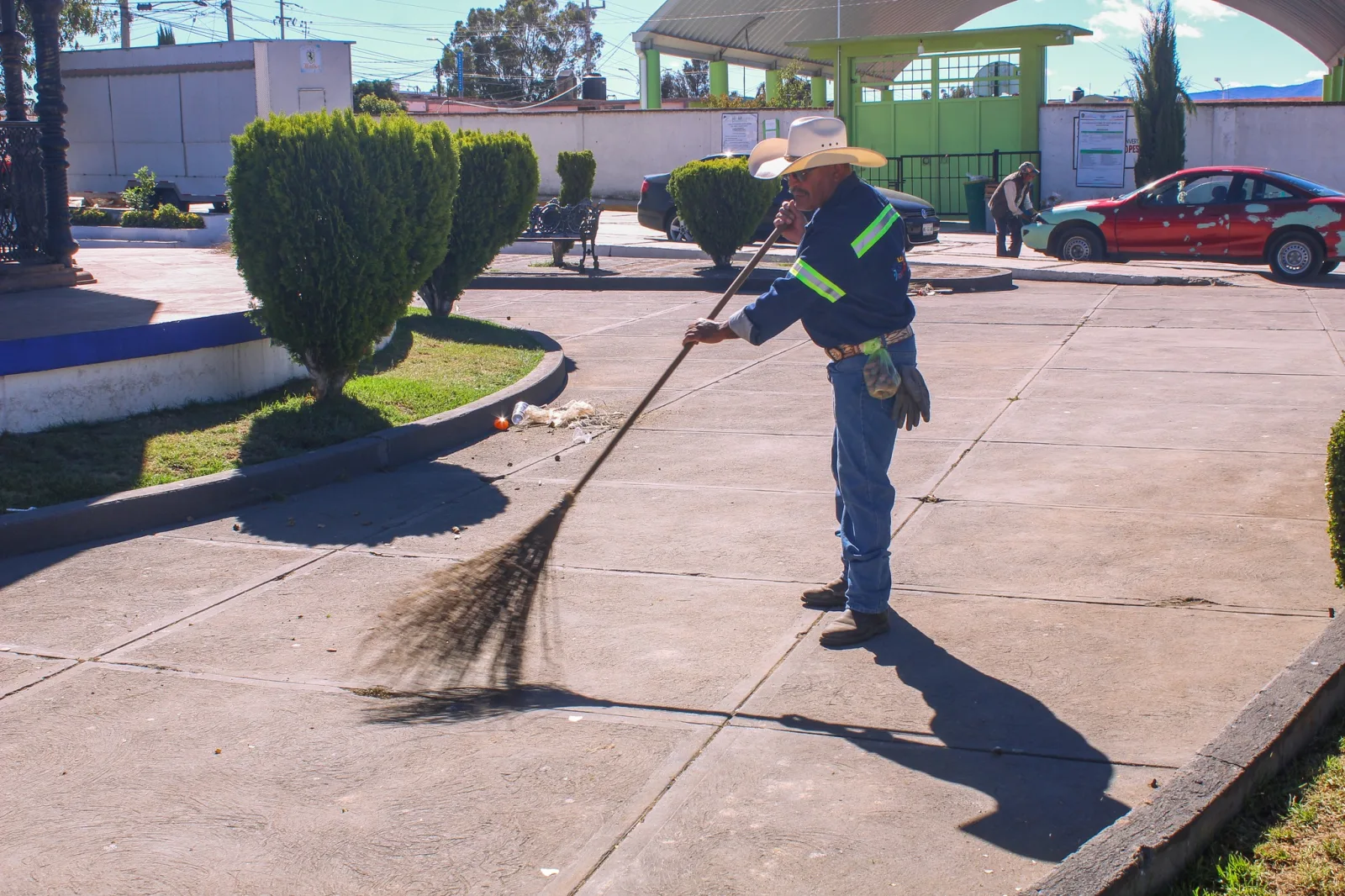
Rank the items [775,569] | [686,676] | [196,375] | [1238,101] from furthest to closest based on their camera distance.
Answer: [1238,101]
[196,375]
[775,569]
[686,676]

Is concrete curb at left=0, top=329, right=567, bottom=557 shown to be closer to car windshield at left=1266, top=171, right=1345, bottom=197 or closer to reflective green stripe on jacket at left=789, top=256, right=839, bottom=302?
reflective green stripe on jacket at left=789, top=256, right=839, bottom=302

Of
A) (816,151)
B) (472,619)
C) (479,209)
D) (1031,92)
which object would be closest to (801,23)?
(1031,92)

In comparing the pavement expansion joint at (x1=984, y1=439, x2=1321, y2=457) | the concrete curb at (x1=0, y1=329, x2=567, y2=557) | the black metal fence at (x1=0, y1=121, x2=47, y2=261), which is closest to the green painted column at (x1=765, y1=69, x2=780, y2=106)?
the black metal fence at (x1=0, y1=121, x2=47, y2=261)

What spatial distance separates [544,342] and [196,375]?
382 cm

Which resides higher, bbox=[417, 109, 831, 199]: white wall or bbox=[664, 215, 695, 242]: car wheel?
bbox=[417, 109, 831, 199]: white wall

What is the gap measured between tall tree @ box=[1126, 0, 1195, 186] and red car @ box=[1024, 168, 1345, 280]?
7.47 m

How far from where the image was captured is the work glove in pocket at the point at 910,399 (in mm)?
4684

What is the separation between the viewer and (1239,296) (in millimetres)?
15070

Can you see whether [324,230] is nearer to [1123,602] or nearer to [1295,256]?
[1123,602]

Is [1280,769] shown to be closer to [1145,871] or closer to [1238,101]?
[1145,871]

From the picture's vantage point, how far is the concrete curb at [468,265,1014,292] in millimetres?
16109

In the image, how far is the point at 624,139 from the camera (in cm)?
3359

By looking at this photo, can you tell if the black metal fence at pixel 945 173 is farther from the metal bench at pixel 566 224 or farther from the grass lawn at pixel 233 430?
the grass lawn at pixel 233 430

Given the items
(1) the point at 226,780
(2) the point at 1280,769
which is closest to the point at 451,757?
(1) the point at 226,780
